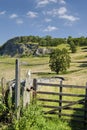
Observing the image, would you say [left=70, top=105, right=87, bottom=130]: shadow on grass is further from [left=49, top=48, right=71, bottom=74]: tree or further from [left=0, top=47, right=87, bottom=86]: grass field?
[left=49, top=48, right=71, bottom=74]: tree

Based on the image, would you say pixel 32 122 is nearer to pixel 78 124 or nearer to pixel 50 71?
pixel 78 124

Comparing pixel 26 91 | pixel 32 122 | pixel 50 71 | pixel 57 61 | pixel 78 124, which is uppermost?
pixel 26 91

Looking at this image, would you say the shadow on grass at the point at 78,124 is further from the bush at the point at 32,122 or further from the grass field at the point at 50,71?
the grass field at the point at 50,71

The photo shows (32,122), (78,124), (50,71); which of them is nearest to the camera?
(32,122)

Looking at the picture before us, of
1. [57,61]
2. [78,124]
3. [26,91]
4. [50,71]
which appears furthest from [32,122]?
[50,71]

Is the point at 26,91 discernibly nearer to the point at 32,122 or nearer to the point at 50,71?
the point at 32,122

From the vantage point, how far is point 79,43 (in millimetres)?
163500

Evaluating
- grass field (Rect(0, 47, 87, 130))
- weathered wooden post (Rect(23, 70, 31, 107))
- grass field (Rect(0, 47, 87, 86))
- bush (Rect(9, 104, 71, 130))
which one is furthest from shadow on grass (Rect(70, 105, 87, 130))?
grass field (Rect(0, 47, 87, 86))

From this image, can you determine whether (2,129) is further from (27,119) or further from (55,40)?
(55,40)

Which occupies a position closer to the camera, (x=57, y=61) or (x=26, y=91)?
(x=26, y=91)

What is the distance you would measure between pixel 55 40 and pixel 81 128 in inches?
6678

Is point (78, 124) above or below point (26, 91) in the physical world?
below

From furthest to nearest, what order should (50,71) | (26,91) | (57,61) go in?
1. (50,71)
2. (57,61)
3. (26,91)

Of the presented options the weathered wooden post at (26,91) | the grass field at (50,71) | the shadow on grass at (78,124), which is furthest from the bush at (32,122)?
the grass field at (50,71)
